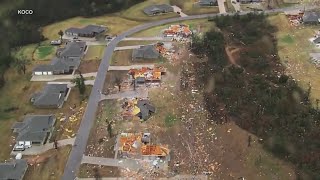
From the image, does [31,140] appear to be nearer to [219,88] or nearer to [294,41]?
[219,88]

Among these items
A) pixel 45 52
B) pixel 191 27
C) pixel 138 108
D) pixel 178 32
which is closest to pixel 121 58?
pixel 178 32

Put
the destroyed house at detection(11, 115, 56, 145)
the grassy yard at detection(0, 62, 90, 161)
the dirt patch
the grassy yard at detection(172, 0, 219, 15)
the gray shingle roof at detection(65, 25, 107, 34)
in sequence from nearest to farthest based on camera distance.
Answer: the destroyed house at detection(11, 115, 56, 145) < the grassy yard at detection(0, 62, 90, 161) < the dirt patch < the gray shingle roof at detection(65, 25, 107, 34) < the grassy yard at detection(172, 0, 219, 15)

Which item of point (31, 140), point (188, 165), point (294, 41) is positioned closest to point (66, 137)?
point (31, 140)

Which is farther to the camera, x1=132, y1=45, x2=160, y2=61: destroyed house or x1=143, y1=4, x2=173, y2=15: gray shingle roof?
x1=143, y1=4, x2=173, y2=15: gray shingle roof

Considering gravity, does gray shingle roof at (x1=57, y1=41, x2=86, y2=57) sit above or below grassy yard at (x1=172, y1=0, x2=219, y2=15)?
below

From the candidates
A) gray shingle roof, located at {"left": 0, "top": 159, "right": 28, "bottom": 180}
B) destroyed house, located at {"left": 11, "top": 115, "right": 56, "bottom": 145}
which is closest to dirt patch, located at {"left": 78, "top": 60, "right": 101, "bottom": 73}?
destroyed house, located at {"left": 11, "top": 115, "right": 56, "bottom": 145}

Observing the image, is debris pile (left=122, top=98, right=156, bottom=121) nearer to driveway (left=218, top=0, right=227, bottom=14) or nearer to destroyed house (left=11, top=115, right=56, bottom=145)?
destroyed house (left=11, top=115, right=56, bottom=145)

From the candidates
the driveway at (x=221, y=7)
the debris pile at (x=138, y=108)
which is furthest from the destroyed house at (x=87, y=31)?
the debris pile at (x=138, y=108)
